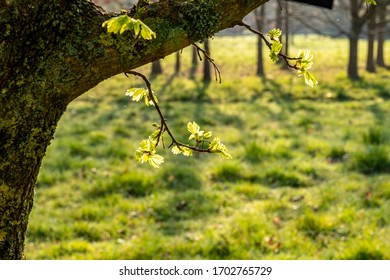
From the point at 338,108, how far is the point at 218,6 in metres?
11.3

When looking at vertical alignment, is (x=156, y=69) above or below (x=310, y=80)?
below

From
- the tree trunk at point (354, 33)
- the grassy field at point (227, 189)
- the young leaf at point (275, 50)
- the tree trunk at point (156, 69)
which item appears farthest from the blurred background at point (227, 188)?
the tree trunk at point (156, 69)

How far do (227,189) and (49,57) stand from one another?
594 centimetres

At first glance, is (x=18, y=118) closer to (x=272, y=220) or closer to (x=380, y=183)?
(x=272, y=220)

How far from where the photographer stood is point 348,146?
30.2 ft

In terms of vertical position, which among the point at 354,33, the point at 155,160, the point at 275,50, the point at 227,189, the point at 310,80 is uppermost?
the point at 354,33

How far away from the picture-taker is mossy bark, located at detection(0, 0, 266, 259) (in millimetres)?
1878

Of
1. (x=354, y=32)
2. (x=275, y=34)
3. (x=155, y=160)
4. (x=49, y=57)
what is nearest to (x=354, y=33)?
(x=354, y=32)

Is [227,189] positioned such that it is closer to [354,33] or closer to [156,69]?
[354,33]

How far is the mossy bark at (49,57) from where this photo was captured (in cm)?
188

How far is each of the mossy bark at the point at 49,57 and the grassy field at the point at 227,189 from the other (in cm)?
385

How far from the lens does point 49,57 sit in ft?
6.28
